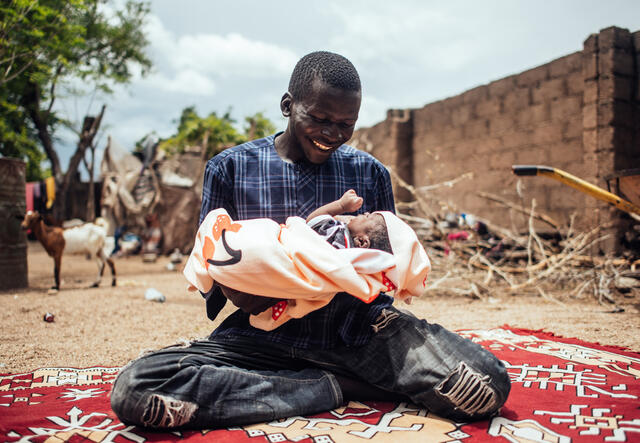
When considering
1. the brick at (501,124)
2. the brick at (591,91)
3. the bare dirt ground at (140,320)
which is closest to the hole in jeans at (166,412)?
the bare dirt ground at (140,320)

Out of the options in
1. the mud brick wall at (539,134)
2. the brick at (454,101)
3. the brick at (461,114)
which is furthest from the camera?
the brick at (454,101)

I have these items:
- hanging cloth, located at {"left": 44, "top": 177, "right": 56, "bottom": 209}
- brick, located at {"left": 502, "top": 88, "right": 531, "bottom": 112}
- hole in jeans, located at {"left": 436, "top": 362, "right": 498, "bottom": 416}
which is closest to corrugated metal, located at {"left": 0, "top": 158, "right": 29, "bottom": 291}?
hole in jeans, located at {"left": 436, "top": 362, "right": 498, "bottom": 416}

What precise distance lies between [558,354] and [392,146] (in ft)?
23.9

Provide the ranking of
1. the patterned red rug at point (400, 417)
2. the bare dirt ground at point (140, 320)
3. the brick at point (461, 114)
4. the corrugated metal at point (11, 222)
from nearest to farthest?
the patterned red rug at point (400, 417), the bare dirt ground at point (140, 320), the corrugated metal at point (11, 222), the brick at point (461, 114)

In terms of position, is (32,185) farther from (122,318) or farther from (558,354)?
(558,354)

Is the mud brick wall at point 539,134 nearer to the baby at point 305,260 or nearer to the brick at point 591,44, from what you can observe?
the brick at point 591,44

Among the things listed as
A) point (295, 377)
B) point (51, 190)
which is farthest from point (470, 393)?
point (51, 190)

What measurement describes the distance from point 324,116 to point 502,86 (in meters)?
6.51

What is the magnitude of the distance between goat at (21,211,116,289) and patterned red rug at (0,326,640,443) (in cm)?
391

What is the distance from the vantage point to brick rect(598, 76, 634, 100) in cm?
575

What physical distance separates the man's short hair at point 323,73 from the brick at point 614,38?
5.27 m

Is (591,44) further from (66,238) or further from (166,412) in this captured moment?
(66,238)

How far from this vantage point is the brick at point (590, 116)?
5926mm

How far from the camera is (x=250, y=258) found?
5.13 feet
